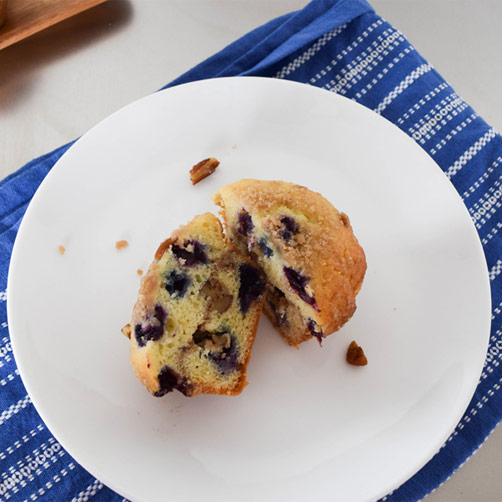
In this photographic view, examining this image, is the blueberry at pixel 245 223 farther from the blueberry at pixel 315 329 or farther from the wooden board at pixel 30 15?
the wooden board at pixel 30 15

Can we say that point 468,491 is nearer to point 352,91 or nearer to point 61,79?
point 352,91

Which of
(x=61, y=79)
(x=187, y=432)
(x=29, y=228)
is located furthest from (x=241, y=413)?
(x=61, y=79)

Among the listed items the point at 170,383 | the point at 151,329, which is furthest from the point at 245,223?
the point at 170,383

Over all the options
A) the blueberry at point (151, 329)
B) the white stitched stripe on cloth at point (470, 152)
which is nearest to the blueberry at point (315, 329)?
the blueberry at point (151, 329)

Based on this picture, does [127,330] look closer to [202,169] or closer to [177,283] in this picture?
[177,283]

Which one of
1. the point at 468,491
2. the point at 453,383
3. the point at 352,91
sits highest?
the point at 352,91

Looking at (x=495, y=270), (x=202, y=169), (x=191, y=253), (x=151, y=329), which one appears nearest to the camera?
(x=151, y=329)

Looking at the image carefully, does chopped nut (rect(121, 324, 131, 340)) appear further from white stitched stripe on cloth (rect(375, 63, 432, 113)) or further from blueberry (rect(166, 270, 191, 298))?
white stitched stripe on cloth (rect(375, 63, 432, 113))
